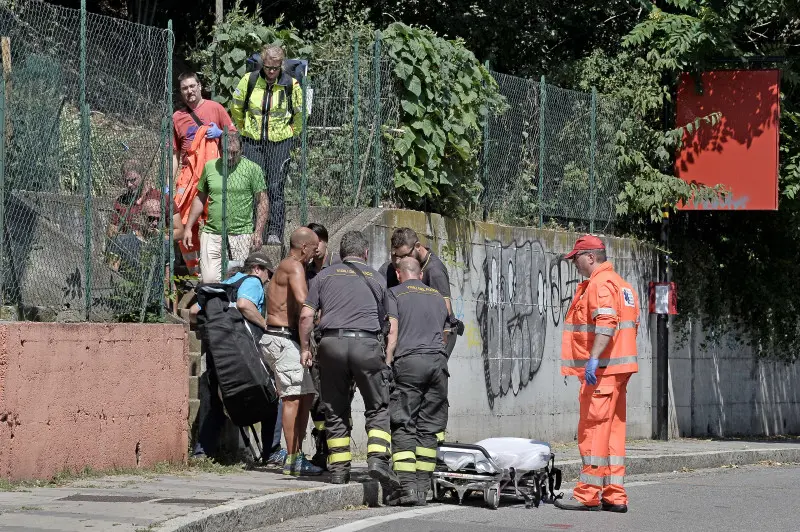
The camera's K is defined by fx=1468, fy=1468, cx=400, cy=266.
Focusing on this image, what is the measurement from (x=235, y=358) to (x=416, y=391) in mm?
1635

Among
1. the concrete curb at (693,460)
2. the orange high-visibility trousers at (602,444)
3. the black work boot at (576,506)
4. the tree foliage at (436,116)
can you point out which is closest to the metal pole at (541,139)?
the tree foliage at (436,116)

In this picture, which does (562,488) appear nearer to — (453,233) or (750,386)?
(453,233)

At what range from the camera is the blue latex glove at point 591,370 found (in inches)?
427

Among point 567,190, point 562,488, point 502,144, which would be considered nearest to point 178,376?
point 562,488

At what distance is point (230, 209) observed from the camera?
42.9 ft

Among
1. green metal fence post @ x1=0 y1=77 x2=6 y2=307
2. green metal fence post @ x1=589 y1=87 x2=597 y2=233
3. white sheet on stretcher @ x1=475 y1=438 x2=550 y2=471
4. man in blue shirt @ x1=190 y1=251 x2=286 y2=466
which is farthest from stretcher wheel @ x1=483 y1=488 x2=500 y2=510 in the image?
green metal fence post @ x1=589 y1=87 x2=597 y2=233

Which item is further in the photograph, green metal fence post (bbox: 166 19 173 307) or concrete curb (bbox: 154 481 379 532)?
green metal fence post (bbox: 166 19 173 307)

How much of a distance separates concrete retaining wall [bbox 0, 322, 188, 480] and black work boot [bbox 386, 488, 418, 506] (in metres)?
2.01

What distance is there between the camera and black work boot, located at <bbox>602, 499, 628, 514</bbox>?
10836 millimetres

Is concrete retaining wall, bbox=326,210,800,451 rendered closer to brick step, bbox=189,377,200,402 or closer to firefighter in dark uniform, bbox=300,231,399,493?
brick step, bbox=189,377,200,402

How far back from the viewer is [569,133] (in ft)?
59.6

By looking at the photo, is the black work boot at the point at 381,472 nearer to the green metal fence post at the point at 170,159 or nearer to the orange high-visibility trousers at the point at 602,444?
the orange high-visibility trousers at the point at 602,444

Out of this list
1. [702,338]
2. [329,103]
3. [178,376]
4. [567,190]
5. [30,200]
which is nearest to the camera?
[30,200]

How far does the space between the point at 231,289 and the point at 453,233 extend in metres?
4.00
